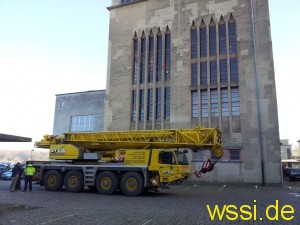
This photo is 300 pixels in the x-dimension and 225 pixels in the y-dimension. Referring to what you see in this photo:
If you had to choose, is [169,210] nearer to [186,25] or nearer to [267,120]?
[267,120]

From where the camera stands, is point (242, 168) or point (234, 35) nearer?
point (242, 168)

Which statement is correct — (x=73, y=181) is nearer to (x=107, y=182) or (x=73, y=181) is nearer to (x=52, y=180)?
(x=52, y=180)

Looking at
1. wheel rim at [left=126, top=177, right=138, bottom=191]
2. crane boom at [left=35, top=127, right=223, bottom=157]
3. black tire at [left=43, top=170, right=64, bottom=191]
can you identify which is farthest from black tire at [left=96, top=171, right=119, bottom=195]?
black tire at [left=43, top=170, right=64, bottom=191]

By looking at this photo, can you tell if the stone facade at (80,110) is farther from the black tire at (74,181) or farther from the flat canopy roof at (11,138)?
the flat canopy roof at (11,138)

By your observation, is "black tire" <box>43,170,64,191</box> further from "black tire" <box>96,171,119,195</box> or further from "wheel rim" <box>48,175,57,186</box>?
"black tire" <box>96,171,119,195</box>

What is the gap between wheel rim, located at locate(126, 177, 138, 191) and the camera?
15.0 metres

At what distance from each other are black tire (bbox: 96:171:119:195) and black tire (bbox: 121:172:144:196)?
479 millimetres

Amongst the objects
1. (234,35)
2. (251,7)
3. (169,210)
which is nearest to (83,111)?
(234,35)

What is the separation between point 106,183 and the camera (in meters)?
15.8

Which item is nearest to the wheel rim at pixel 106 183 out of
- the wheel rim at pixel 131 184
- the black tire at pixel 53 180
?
the wheel rim at pixel 131 184

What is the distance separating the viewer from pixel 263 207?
1129 cm

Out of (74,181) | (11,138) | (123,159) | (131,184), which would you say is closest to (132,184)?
(131,184)

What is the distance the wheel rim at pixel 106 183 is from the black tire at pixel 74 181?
150cm

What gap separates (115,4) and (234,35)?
13.7 m
